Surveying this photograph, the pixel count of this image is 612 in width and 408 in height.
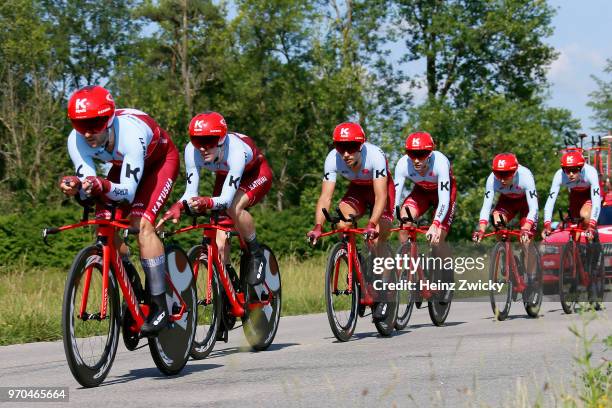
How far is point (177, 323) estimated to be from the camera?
28.5ft

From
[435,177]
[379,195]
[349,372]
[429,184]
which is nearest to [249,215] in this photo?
[379,195]

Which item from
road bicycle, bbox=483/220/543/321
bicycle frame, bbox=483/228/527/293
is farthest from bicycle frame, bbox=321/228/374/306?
bicycle frame, bbox=483/228/527/293

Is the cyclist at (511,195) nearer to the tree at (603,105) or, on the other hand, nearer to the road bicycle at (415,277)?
the road bicycle at (415,277)

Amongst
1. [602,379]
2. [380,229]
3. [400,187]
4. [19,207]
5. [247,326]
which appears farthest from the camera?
[19,207]

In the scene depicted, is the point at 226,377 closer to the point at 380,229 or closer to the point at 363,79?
the point at 380,229

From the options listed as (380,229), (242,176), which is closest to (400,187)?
(380,229)

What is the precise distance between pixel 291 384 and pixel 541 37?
4343cm

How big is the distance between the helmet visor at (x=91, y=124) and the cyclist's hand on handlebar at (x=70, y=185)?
1.75ft

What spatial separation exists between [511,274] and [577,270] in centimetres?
207

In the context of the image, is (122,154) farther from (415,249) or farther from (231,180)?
(415,249)

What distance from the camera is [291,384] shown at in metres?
8.07

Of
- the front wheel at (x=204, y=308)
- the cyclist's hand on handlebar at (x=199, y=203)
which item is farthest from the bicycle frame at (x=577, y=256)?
the cyclist's hand on handlebar at (x=199, y=203)

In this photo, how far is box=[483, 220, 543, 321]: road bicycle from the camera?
46.0 ft

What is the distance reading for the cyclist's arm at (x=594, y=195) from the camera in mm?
16031
